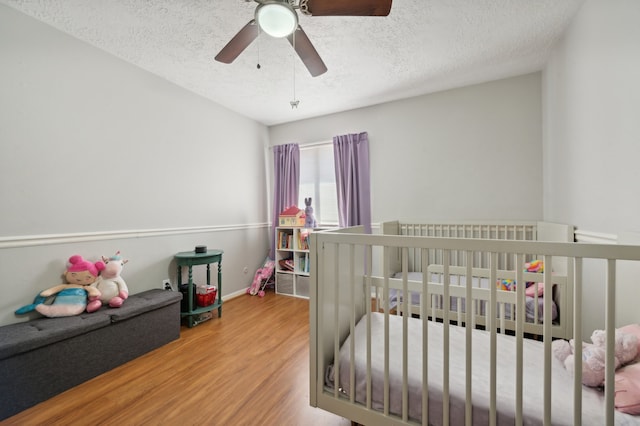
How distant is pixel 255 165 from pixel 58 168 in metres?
2.09

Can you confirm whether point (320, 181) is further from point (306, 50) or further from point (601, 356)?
point (601, 356)

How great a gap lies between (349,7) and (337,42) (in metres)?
0.78

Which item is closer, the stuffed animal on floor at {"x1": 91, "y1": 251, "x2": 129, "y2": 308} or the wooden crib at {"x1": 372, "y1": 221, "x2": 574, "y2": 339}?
the wooden crib at {"x1": 372, "y1": 221, "x2": 574, "y2": 339}

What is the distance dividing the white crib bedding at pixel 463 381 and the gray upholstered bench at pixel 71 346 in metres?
1.52

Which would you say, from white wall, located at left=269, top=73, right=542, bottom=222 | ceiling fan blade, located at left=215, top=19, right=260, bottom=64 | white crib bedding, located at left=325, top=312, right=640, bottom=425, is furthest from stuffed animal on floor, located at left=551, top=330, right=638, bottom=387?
ceiling fan blade, located at left=215, top=19, right=260, bottom=64

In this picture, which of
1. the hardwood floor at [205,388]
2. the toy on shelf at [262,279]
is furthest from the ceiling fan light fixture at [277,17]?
the toy on shelf at [262,279]

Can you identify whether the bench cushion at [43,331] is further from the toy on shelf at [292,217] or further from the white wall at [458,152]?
the white wall at [458,152]

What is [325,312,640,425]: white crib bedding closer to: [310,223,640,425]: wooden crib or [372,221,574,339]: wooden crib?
[310,223,640,425]: wooden crib

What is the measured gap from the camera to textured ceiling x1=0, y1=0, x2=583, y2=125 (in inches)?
65.9

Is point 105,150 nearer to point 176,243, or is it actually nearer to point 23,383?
point 176,243

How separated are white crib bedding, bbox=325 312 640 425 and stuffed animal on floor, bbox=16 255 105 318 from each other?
69.3 inches

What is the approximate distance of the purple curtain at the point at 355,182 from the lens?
3.20 metres

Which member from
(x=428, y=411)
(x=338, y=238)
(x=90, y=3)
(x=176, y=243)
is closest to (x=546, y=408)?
(x=428, y=411)

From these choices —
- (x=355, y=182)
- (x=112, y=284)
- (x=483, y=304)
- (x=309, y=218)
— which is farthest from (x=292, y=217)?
(x=483, y=304)
